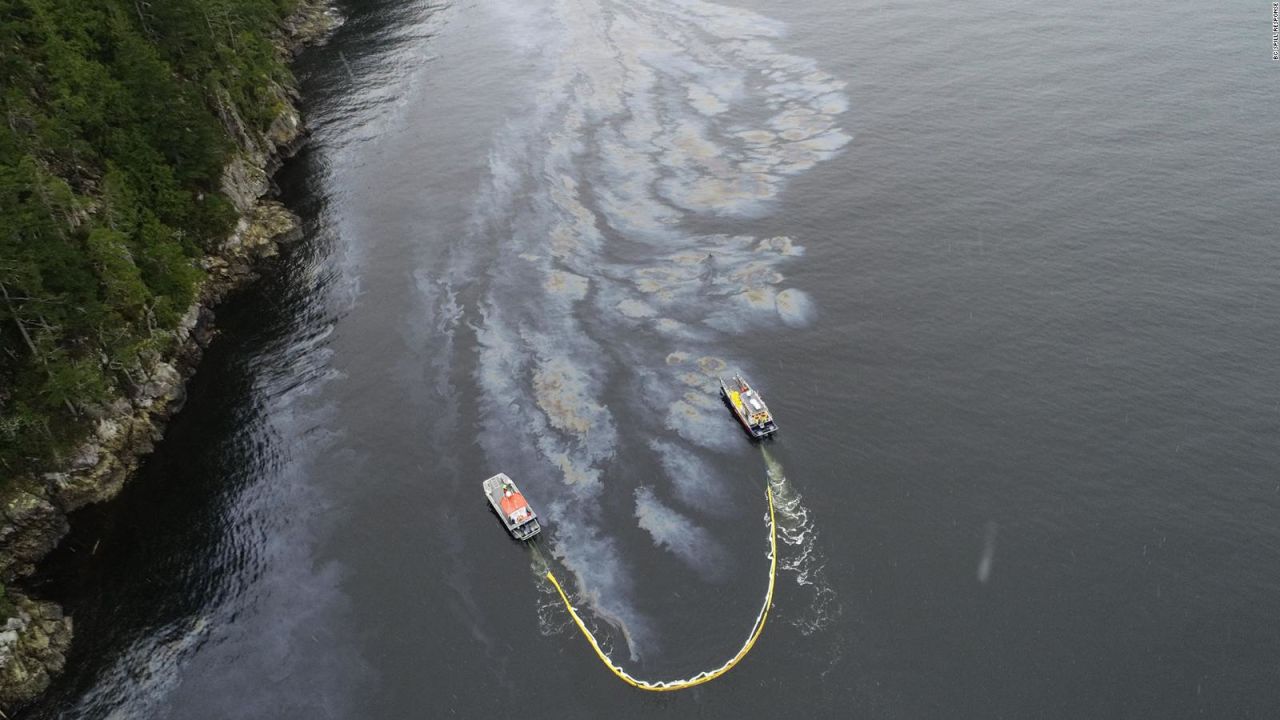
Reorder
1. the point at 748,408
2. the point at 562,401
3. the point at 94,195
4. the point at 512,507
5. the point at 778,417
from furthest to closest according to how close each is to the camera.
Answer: the point at 94,195, the point at 562,401, the point at 778,417, the point at 748,408, the point at 512,507

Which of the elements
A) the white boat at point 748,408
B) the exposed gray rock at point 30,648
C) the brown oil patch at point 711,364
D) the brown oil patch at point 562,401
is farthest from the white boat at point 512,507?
the exposed gray rock at point 30,648

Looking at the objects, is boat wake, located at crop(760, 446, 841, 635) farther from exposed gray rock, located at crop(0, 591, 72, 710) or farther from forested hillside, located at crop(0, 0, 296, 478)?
forested hillside, located at crop(0, 0, 296, 478)

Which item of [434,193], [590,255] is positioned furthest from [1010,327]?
[434,193]

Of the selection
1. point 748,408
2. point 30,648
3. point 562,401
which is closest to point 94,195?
point 30,648

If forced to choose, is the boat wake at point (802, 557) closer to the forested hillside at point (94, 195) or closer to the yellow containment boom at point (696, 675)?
the yellow containment boom at point (696, 675)

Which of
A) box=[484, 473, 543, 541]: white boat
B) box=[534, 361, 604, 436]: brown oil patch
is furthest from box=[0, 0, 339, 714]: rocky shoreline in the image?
box=[534, 361, 604, 436]: brown oil patch

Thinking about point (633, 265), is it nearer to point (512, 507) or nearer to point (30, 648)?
point (512, 507)

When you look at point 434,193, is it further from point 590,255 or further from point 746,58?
point 746,58
